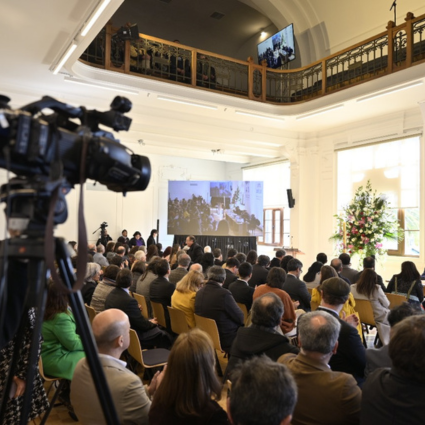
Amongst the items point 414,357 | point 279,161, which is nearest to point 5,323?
point 414,357

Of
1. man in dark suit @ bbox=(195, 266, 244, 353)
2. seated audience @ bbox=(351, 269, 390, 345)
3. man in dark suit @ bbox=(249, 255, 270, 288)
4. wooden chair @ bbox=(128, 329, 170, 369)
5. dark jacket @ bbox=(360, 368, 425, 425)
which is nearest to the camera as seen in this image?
dark jacket @ bbox=(360, 368, 425, 425)

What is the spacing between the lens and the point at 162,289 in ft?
17.0

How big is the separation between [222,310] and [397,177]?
8200mm

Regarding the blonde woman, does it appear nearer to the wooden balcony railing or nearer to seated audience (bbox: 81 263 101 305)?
seated audience (bbox: 81 263 101 305)

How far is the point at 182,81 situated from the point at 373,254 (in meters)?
6.11

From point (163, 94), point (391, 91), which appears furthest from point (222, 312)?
point (391, 91)

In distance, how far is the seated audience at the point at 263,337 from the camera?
9.18ft

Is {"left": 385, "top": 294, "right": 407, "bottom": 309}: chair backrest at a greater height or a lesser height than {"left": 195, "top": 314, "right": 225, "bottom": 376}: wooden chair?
greater

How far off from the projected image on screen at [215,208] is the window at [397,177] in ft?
9.40

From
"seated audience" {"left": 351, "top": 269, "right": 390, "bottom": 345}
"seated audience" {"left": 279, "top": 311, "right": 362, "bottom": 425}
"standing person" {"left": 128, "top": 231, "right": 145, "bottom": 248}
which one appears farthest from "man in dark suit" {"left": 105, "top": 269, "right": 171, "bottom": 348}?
"standing person" {"left": 128, "top": 231, "right": 145, "bottom": 248}

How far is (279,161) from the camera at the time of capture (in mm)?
15367

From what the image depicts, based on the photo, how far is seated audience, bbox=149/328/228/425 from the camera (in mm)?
1717

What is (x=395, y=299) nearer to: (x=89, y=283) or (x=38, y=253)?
(x=89, y=283)

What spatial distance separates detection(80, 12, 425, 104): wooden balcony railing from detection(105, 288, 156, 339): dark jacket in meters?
5.80
